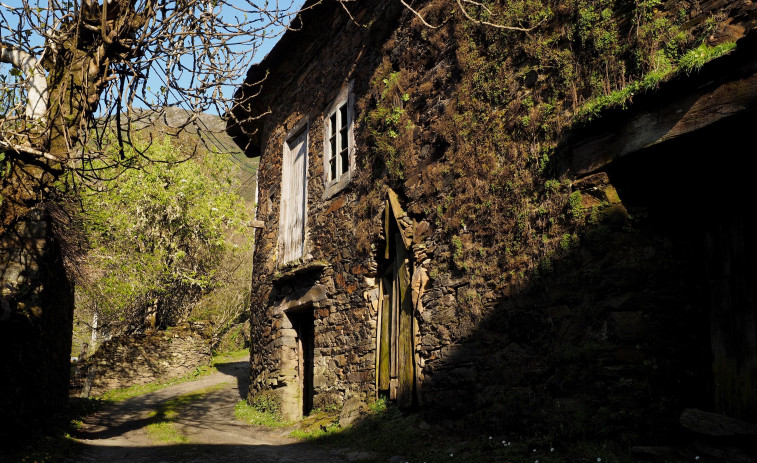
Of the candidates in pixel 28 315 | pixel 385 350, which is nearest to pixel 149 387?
pixel 28 315

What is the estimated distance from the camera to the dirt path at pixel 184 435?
19.4 ft

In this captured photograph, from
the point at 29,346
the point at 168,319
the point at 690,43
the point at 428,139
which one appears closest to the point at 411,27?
the point at 428,139

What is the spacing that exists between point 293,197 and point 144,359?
30.1 ft

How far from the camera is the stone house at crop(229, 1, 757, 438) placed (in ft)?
12.8

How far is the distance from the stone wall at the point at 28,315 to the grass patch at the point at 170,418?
146cm

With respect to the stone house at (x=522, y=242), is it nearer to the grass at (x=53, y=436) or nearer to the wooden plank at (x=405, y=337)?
the wooden plank at (x=405, y=337)

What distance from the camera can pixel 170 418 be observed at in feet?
32.1

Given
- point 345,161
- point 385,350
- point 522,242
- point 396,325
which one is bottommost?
point 385,350

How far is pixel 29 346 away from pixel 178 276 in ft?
36.0

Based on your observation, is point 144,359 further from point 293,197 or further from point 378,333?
point 378,333

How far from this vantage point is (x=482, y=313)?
17.1 feet

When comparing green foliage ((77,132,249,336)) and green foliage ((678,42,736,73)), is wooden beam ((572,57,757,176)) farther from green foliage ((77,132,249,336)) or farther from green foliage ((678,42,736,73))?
green foliage ((77,132,249,336))

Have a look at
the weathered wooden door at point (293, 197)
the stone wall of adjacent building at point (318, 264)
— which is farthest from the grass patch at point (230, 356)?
the weathered wooden door at point (293, 197)

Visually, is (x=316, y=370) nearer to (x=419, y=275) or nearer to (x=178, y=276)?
(x=419, y=275)
